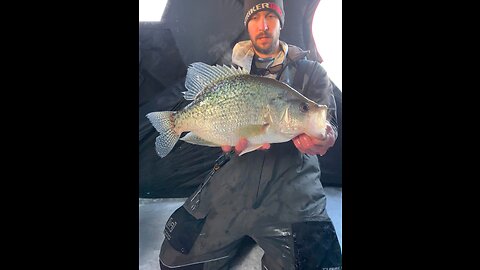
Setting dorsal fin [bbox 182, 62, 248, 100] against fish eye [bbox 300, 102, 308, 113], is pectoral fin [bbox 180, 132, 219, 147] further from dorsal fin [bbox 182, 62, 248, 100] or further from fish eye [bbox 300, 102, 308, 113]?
fish eye [bbox 300, 102, 308, 113]

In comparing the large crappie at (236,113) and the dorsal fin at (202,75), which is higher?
the dorsal fin at (202,75)

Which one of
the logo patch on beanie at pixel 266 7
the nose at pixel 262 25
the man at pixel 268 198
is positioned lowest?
the man at pixel 268 198

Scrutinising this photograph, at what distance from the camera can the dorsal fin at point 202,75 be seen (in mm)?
1996

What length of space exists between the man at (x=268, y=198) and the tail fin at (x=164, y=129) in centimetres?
24

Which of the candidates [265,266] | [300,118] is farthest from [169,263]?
[300,118]

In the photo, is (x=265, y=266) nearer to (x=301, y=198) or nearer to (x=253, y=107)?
(x=301, y=198)

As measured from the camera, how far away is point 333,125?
2037 millimetres

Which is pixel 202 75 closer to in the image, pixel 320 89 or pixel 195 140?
pixel 195 140

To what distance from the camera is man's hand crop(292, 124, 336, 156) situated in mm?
1973

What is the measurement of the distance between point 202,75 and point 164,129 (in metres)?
0.31

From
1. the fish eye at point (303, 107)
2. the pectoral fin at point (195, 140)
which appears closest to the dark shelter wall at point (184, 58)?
the pectoral fin at point (195, 140)

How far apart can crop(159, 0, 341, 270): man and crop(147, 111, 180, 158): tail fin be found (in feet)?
0.79

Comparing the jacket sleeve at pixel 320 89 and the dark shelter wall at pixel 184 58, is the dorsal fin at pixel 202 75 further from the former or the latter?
the jacket sleeve at pixel 320 89

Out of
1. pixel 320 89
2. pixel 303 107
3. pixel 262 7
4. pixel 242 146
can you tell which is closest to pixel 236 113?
pixel 242 146
